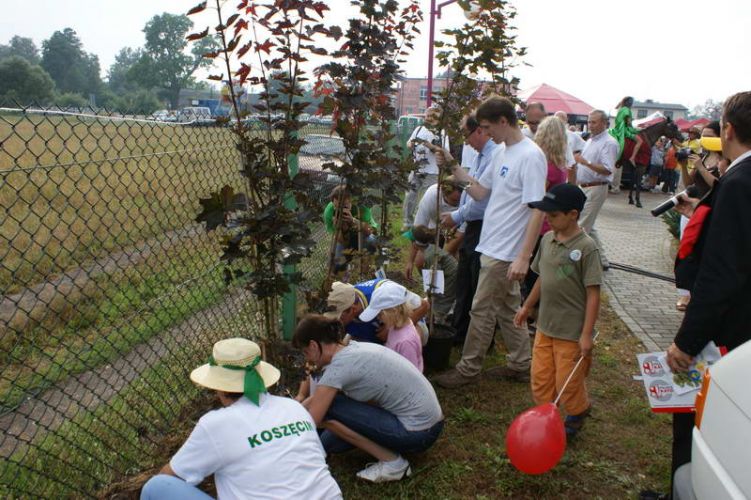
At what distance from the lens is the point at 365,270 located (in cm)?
551

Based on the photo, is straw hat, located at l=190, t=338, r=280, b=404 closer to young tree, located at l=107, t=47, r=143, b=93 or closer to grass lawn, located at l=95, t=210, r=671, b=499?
grass lawn, located at l=95, t=210, r=671, b=499

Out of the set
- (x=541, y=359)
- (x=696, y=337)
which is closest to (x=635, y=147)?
(x=541, y=359)

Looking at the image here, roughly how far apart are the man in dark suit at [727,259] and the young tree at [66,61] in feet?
315

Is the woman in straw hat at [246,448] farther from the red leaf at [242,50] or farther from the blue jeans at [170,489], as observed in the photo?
the red leaf at [242,50]

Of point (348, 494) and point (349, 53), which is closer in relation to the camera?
point (348, 494)

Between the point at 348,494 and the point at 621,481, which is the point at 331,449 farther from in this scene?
the point at 621,481

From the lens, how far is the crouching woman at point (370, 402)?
310 cm

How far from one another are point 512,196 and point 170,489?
112 inches

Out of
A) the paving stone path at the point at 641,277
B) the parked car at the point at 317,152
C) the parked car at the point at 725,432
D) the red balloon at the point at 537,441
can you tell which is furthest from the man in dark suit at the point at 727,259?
the paving stone path at the point at 641,277

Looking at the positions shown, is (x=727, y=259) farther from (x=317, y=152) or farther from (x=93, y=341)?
(x=93, y=341)

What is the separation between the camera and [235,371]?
238 cm

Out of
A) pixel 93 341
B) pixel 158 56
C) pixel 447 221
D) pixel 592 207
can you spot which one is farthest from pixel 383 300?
pixel 158 56

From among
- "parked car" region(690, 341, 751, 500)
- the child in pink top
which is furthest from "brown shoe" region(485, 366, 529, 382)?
"parked car" region(690, 341, 751, 500)

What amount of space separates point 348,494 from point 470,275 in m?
2.47
